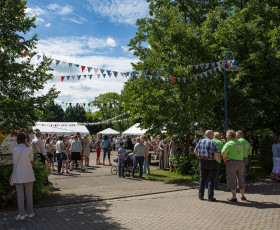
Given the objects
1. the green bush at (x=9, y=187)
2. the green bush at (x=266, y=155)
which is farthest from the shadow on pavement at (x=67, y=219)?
the green bush at (x=266, y=155)

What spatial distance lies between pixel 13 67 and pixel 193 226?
6282mm

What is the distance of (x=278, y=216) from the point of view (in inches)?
243

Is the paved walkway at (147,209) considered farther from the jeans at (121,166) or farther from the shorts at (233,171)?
the jeans at (121,166)

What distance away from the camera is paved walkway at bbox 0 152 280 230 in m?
5.70

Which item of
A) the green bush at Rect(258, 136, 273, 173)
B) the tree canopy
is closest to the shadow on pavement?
the tree canopy

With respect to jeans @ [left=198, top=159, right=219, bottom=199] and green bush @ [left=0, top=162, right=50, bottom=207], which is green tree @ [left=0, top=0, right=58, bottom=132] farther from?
jeans @ [left=198, top=159, right=219, bottom=199]

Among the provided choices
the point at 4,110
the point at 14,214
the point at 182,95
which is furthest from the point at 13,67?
the point at 182,95

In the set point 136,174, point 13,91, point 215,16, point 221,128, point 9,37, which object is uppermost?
point 215,16

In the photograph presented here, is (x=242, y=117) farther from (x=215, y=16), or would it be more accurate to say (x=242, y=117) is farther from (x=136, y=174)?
(x=215, y=16)

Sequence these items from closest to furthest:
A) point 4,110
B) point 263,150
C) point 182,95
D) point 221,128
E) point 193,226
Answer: point 193,226 < point 4,110 < point 182,95 < point 263,150 < point 221,128

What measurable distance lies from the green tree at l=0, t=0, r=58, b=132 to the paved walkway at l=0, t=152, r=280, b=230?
254 centimetres

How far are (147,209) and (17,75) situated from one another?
5.23 m

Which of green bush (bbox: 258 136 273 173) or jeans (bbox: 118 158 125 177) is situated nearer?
jeans (bbox: 118 158 125 177)

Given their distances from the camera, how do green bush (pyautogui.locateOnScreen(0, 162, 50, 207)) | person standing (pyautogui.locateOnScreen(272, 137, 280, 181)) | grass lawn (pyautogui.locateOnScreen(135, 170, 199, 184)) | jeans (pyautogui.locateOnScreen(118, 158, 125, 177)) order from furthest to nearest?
jeans (pyautogui.locateOnScreen(118, 158, 125, 177)) < person standing (pyautogui.locateOnScreen(272, 137, 280, 181)) < grass lawn (pyautogui.locateOnScreen(135, 170, 199, 184)) < green bush (pyautogui.locateOnScreen(0, 162, 50, 207))
